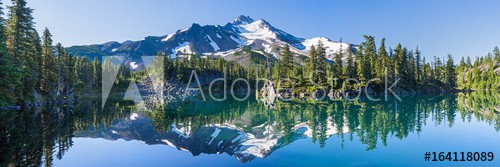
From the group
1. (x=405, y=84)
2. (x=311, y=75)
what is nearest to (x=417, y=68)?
(x=405, y=84)

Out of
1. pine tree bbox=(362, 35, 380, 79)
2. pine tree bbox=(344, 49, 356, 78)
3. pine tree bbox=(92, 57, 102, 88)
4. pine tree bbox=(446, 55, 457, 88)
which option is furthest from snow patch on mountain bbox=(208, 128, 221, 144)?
pine tree bbox=(92, 57, 102, 88)

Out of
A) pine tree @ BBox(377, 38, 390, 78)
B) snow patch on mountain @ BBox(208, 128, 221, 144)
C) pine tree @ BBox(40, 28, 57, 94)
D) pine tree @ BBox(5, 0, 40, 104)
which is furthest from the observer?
pine tree @ BBox(377, 38, 390, 78)

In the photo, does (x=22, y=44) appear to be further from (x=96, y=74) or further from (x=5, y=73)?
(x=96, y=74)

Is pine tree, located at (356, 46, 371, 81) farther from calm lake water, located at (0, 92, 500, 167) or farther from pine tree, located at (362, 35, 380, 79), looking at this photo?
calm lake water, located at (0, 92, 500, 167)

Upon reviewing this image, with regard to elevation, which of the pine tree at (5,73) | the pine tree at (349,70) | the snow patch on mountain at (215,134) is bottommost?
the snow patch on mountain at (215,134)

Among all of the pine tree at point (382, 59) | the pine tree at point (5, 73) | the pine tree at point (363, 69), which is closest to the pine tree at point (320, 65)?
the pine tree at point (363, 69)

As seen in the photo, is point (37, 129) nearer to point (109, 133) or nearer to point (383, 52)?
point (109, 133)

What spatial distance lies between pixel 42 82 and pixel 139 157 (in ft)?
159

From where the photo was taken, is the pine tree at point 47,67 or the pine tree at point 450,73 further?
the pine tree at point 450,73

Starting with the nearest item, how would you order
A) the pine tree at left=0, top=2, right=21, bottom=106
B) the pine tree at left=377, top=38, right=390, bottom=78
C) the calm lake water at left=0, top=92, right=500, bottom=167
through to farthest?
the calm lake water at left=0, top=92, right=500, bottom=167
the pine tree at left=0, top=2, right=21, bottom=106
the pine tree at left=377, top=38, right=390, bottom=78

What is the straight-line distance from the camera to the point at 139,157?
15.9 meters

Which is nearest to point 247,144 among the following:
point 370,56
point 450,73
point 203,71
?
point 370,56

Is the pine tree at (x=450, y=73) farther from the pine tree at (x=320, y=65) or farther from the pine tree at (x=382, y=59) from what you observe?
the pine tree at (x=320, y=65)

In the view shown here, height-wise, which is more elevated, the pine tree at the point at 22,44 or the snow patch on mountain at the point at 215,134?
the pine tree at the point at 22,44
